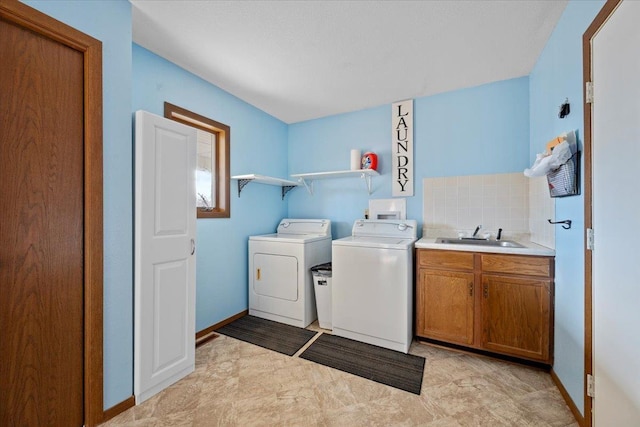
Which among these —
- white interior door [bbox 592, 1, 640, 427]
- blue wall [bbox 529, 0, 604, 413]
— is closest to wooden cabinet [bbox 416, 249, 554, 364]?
blue wall [bbox 529, 0, 604, 413]

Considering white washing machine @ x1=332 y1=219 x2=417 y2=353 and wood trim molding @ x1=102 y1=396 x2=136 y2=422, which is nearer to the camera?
wood trim molding @ x1=102 y1=396 x2=136 y2=422

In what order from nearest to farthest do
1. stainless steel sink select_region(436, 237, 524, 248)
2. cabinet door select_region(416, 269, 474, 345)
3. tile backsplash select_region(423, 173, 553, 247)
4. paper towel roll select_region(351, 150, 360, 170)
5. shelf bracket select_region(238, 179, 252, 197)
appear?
cabinet door select_region(416, 269, 474, 345) < stainless steel sink select_region(436, 237, 524, 248) < tile backsplash select_region(423, 173, 553, 247) < shelf bracket select_region(238, 179, 252, 197) < paper towel roll select_region(351, 150, 360, 170)

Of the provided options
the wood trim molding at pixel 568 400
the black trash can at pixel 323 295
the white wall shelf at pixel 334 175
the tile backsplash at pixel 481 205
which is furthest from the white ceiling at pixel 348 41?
the wood trim molding at pixel 568 400

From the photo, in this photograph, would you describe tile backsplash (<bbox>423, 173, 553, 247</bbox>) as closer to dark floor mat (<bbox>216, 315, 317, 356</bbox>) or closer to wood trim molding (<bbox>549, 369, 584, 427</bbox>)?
wood trim molding (<bbox>549, 369, 584, 427</bbox>)

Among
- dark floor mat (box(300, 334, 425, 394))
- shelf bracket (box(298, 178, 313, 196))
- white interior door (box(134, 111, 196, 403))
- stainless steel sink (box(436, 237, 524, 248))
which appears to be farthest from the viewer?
shelf bracket (box(298, 178, 313, 196))

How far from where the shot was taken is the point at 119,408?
1.46 metres

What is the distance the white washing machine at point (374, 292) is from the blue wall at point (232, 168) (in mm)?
1128

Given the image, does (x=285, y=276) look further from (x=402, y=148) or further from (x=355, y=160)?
(x=402, y=148)

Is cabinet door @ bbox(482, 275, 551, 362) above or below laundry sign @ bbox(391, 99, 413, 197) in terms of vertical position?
below

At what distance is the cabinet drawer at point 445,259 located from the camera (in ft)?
6.70

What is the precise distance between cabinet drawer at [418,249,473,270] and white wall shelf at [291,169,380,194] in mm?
1087

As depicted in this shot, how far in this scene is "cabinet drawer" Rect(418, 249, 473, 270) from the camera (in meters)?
2.04

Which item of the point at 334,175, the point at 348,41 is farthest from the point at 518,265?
the point at 348,41

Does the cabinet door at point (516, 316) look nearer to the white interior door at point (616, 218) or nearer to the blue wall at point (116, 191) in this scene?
the white interior door at point (616, 218)
